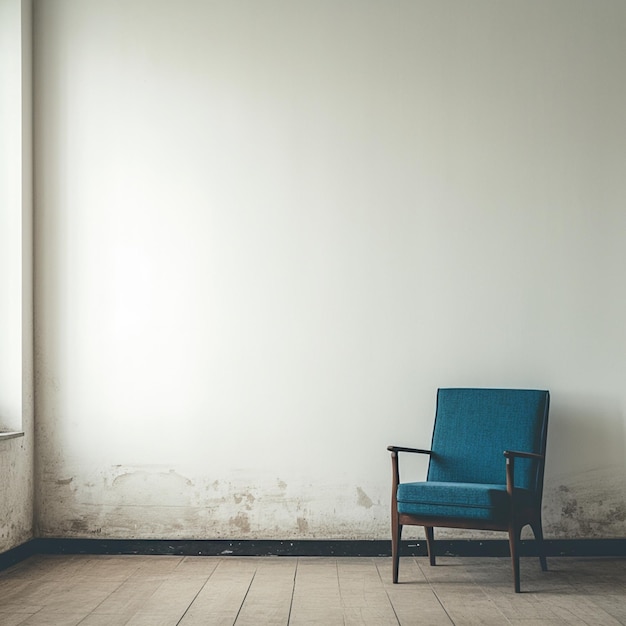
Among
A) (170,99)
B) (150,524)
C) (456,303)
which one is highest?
(170,99)

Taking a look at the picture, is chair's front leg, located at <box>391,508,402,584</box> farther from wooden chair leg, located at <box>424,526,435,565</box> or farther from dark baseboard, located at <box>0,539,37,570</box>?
dark baseboard, located at <box>0,539,37,570</box>

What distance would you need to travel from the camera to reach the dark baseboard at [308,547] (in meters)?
4.70

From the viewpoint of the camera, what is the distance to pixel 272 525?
4777 mm

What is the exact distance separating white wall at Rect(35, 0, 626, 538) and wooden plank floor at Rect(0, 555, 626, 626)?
1.01ft

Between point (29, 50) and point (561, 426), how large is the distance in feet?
12.4

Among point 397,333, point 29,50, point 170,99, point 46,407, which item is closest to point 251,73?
point 170,99

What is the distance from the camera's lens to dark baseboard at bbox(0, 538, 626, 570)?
4699 millimetres

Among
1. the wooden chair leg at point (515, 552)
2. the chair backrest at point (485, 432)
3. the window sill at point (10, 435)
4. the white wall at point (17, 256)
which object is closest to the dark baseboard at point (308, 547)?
the white wall at point (17, 256)

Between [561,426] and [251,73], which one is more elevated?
[251,73]

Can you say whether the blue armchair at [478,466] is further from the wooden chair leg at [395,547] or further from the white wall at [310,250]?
the white wall at [310,250]

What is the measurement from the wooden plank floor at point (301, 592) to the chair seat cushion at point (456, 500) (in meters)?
0.36

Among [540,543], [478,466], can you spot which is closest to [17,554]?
[478,466]

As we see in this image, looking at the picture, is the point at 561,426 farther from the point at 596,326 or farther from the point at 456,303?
the point at 456,303

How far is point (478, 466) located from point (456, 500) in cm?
53
